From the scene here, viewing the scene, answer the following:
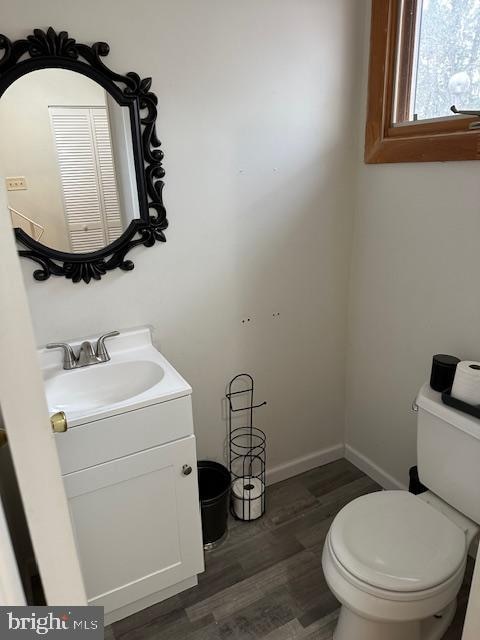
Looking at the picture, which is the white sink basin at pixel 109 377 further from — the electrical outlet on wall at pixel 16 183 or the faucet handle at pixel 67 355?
the electrical outlet on wall at pixel 16 183

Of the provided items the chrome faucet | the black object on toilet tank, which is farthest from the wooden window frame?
the chrome faucet

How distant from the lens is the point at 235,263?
187 cm

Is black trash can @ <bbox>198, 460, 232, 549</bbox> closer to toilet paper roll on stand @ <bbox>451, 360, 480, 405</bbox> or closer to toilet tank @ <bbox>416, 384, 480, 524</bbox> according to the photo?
toilet tank @ <bbox>416, 384, 480, 524</bbox>

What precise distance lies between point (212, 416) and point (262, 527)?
0.54m

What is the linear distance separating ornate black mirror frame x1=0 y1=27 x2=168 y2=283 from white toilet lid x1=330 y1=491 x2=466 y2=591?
3.83 feet

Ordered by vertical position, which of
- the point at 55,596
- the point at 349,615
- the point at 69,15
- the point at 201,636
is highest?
the point at 69,15

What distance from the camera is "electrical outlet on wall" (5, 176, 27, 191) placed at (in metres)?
A: 1.43

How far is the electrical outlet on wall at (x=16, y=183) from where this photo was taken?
1.43 m

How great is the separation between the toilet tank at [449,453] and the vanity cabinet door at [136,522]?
2.66ft

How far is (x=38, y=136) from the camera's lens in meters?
1.45

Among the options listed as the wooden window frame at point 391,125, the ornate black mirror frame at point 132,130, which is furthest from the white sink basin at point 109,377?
the wooden window frame at point 391,125

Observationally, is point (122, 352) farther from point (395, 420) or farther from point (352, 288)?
point (395, 420)

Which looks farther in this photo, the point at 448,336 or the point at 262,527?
Result: the point at 262,527

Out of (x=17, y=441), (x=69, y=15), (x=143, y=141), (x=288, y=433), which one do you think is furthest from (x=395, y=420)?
(x=69, y=15)
